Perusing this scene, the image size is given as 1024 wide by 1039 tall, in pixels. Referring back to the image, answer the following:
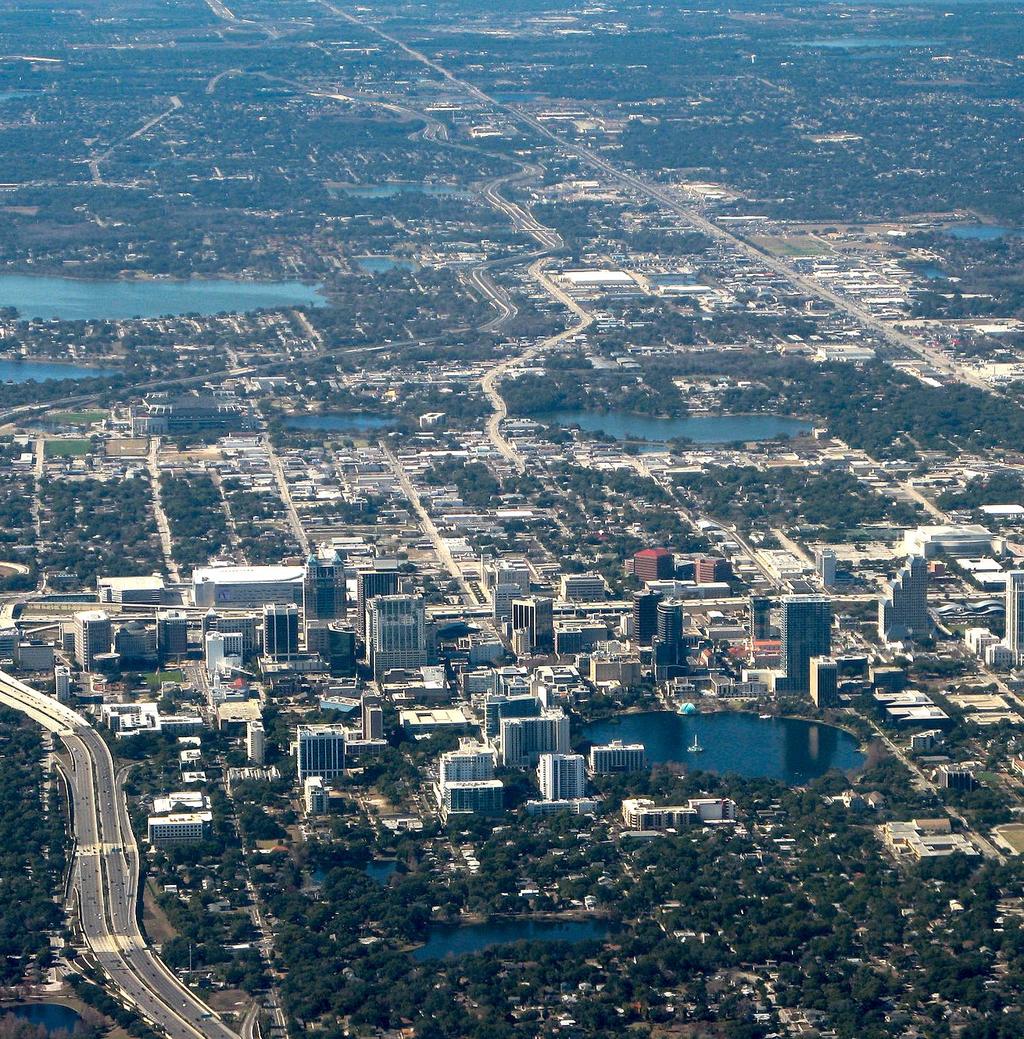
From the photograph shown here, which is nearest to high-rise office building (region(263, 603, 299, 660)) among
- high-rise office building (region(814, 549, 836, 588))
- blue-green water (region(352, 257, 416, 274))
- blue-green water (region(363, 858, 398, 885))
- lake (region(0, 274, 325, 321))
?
high-rise office building (region(814, 549, 836, 588))

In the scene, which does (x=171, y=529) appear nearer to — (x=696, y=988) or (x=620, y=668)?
(x=620, y=668)

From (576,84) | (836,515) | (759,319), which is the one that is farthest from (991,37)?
(836,515)

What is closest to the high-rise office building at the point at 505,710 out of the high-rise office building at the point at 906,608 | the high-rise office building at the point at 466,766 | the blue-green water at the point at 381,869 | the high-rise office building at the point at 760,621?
the high-rise office building at the point at 466,766

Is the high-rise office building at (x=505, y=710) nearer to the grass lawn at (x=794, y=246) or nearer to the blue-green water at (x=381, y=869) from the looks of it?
the blue-green water at (x=381, y=869)

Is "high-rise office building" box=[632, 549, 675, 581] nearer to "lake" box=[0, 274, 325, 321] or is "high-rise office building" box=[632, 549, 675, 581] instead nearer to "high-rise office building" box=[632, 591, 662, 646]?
"high-rise office building" box=[632, 591, 662, 646]

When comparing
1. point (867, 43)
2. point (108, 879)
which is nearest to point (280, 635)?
point (108, 879)
